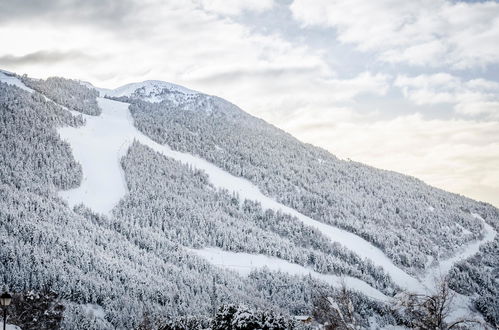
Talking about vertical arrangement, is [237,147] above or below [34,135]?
above

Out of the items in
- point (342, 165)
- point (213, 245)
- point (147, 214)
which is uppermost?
point (342, 165)

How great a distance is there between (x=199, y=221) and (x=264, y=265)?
22.3 meters

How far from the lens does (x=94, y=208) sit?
100m

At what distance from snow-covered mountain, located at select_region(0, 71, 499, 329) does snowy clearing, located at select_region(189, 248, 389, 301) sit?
46 centimetres

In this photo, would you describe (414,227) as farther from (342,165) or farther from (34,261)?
(34,261)

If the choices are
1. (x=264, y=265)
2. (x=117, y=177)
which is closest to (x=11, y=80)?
(x=117, y=177)

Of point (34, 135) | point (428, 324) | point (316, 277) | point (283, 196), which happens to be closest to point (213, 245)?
point (316, 277)

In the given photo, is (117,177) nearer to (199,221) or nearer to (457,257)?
(199,221)

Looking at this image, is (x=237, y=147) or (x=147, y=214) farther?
(x=237, y=147)

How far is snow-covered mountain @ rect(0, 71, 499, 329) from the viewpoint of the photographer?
64.2m

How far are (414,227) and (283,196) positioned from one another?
47.2 meters

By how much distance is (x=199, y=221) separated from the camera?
108m

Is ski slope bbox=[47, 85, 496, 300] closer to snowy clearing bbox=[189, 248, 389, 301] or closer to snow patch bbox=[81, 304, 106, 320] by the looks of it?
snowy clearing bbox=[189, 248, 389, 301]

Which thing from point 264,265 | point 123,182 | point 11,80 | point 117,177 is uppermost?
point 11,80
